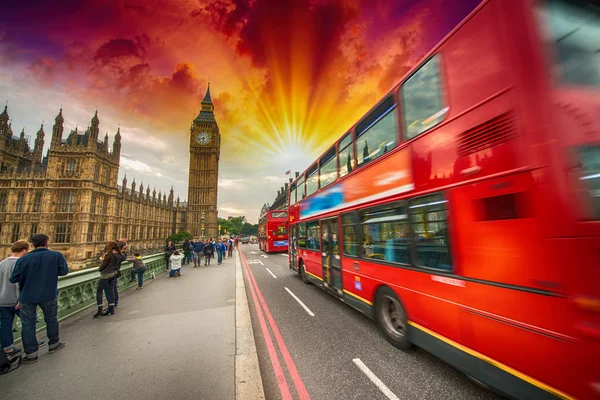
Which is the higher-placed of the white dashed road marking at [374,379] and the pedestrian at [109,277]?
the pedestrian at [109,277]

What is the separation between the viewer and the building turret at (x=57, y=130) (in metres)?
40.0

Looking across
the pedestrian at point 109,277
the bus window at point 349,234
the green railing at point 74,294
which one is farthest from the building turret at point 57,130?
the bus window at point 349,234

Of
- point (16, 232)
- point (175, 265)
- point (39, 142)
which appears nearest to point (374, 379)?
point (175, 265)

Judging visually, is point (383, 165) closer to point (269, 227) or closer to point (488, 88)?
point (488, 88)

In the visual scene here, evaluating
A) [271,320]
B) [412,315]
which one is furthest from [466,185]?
[271,320]

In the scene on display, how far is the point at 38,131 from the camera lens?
46.6 m

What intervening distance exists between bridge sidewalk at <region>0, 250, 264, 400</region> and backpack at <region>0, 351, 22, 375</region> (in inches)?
4.8

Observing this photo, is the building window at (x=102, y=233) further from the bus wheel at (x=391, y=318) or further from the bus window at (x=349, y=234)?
the bus wheel at (x=391, y=318)

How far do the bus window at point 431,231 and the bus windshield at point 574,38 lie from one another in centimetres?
158

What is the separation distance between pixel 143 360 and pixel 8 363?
69.6 inches

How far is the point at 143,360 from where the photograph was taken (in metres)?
3.68

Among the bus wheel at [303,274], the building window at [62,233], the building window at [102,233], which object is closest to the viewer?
the bus wheel at [303,274]

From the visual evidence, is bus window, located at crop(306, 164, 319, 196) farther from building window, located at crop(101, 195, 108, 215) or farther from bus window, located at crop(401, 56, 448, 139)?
building window, located at crop(101, 195, 108, 215)

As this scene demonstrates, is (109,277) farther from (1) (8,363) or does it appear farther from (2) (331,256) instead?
(2) (331,256)
